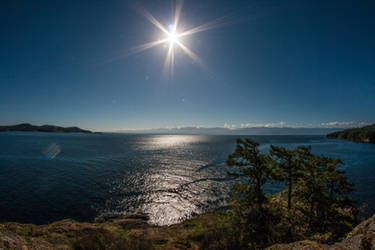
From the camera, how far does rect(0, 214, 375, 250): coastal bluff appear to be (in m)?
5.13

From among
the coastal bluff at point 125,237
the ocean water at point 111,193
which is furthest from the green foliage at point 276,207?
the ocean water at point 111,193

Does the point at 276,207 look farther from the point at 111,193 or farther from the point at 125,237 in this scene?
the point at 111,193

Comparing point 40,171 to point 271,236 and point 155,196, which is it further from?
point 271,236

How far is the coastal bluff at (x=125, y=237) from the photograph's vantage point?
16.8ft

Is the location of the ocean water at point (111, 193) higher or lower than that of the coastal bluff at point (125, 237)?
lower

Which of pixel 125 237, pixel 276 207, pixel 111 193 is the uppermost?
pixel 276 207

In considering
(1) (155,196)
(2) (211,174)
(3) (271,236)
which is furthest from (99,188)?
(3) (271,236)

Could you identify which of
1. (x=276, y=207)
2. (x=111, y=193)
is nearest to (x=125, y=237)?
(x=276, y=207)

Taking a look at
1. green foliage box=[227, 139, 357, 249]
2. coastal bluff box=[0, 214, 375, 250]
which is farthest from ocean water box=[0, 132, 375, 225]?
green foliage box=[227, 139, 357, 249]

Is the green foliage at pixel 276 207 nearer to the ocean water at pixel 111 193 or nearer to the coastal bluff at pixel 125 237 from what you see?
the coastal bluff at pixel 125 237

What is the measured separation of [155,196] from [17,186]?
2239cm

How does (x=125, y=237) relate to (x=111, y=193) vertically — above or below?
above

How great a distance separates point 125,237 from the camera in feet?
31.0

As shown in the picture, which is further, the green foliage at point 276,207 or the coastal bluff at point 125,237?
the green foliage at point 276,207
